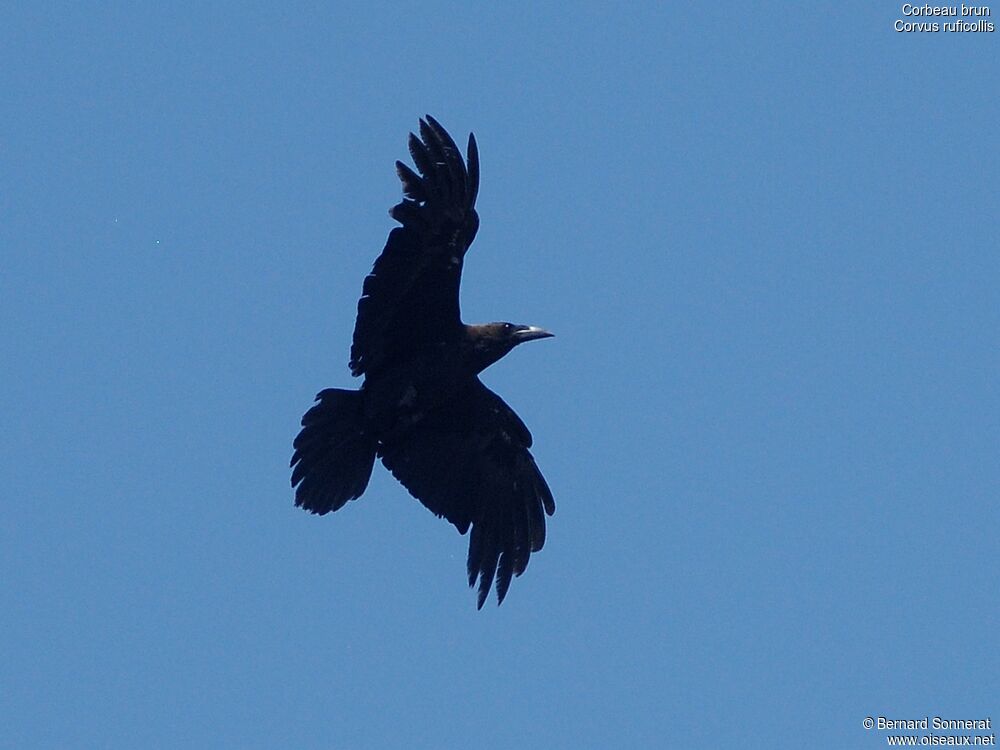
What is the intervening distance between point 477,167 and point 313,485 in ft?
10.4

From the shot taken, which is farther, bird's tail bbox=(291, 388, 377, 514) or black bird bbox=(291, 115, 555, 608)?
bird's tail bbox=(291, 388, 377, 514)

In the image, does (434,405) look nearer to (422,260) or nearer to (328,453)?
(328,453)

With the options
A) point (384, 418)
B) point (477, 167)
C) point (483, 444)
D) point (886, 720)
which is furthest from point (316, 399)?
point (886, 720)

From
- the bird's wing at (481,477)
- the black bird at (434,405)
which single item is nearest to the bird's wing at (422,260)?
the black bird at (434,405)

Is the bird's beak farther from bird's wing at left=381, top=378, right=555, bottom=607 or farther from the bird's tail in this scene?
the bird's tail

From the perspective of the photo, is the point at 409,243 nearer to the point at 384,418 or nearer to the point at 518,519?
the point at 384,418

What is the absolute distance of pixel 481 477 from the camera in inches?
596

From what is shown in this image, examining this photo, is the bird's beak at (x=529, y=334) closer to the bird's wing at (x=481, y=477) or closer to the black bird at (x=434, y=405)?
the black bird at (x=434, y=405)

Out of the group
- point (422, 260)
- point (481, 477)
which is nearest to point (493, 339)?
point (422, 260)

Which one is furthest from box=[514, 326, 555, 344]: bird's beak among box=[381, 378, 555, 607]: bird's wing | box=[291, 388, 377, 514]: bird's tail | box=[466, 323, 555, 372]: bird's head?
box=[291, 388, 377, 514]: bird's tail

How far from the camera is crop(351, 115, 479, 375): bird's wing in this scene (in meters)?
13.2

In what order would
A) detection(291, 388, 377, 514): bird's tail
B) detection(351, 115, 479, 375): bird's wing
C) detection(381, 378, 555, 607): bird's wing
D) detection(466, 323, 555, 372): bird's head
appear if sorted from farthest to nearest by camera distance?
detection(381, 378, 555, 607): bird's wing → detection(291, 388, 377, 514): bird's tail → detection(466, 323, 555, 372): bird's head → detection(351, 115, 479, 375): bird's wing

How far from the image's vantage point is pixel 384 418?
14406mm

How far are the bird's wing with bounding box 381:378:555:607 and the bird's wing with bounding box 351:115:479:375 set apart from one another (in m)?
0.87
